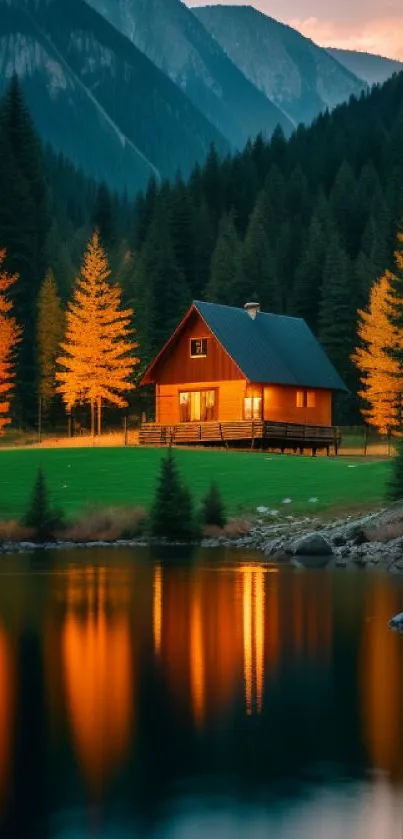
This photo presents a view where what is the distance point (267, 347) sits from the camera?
236 feet

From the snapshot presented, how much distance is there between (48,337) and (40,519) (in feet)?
138

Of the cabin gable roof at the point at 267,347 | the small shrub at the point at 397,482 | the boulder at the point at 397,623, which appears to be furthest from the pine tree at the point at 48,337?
the boulder at the point at 397,623

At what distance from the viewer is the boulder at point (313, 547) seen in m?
40.8

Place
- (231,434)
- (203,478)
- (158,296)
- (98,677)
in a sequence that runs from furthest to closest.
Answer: (158,296) → (231,434) → (203,478) → (98,677)

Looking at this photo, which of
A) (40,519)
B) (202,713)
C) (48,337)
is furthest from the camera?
(48,337)

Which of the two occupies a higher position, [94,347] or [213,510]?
[94,347]

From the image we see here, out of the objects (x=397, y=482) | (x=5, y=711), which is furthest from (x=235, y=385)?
(x=5, y=711)

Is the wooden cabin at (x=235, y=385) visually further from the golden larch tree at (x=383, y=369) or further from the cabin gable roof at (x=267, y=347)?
the golden larch tree at (x=383, y=369)

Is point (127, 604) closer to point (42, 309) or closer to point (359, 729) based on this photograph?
point (359, 729)

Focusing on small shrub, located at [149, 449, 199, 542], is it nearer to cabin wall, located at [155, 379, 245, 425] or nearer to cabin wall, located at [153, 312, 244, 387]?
cabin wall, located at [153, 312, 244, 387]

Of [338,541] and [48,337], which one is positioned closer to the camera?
[338,541]

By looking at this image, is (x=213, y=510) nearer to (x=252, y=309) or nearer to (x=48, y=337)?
(x=252, y=309)

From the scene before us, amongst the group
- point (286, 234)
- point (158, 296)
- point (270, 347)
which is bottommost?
point (270, 347)

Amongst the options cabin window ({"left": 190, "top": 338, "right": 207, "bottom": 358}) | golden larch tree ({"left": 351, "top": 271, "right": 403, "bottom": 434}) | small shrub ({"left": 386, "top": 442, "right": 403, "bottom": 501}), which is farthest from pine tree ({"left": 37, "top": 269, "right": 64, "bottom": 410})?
small shrub ({"left": 386, "top": 442, "right": 403, "bottom": 501})
